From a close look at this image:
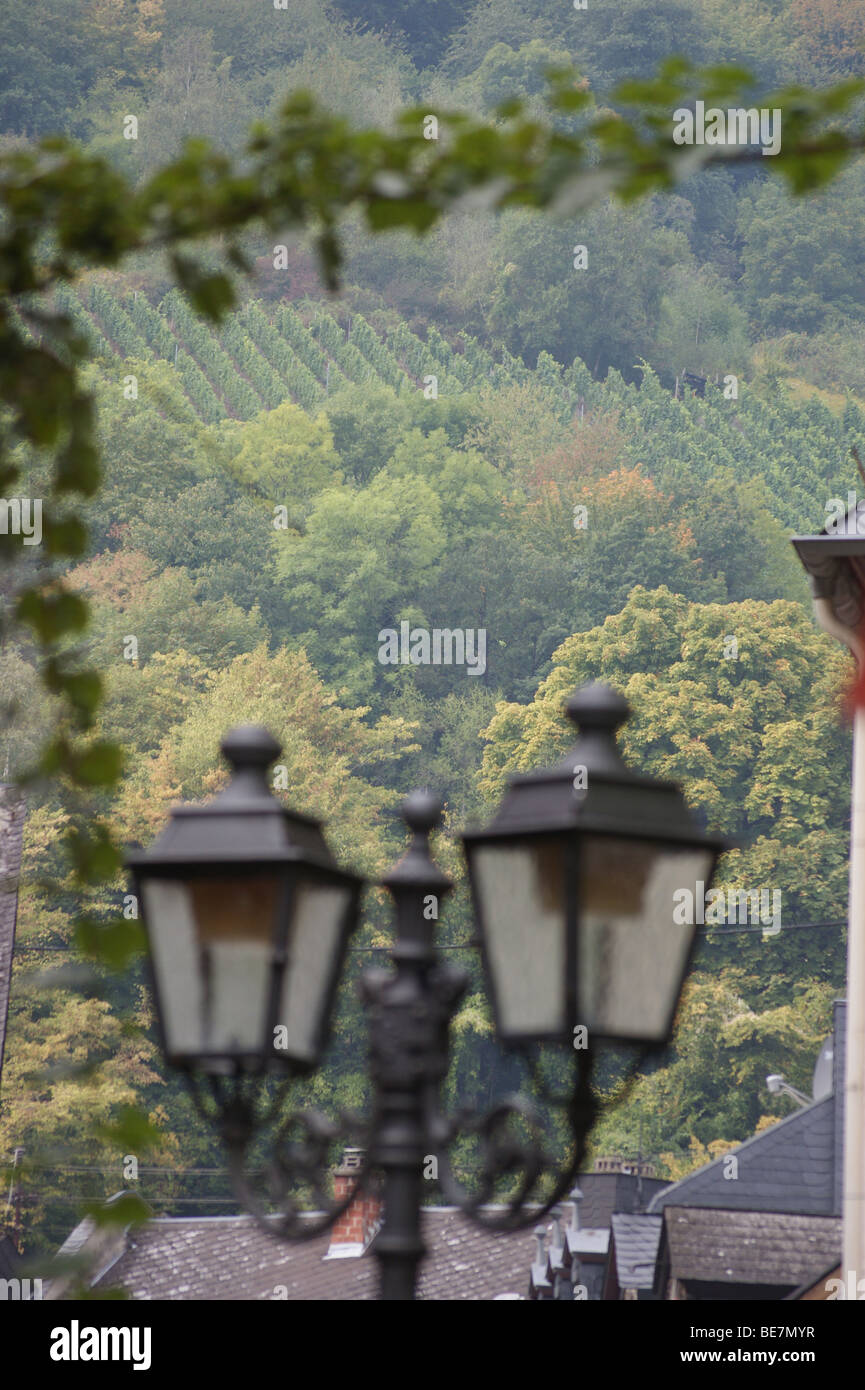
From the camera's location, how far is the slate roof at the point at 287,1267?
23.4 metres

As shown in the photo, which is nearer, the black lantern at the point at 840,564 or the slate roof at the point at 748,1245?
the black lantern at the point at 840,564

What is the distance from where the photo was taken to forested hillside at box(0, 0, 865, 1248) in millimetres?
50219

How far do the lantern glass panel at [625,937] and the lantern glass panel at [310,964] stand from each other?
51 cm

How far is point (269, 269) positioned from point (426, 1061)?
126932 millimetres

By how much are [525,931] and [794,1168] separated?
14.9 m

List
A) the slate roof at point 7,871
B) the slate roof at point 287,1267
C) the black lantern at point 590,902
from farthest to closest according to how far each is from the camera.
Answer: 1. the slate roof at point 287,1267
2. the slate roof at point 7,871
3. the black lantern at point 590,902

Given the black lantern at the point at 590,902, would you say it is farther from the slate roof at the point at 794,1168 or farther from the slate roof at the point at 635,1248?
the slate roof at the point at 635,1248

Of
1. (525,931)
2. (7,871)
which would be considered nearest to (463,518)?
(7,871)

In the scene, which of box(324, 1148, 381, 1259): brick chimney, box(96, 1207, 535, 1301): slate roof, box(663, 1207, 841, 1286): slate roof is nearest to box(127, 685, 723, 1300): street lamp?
box(663, 1207, 841, 1286): slate roof

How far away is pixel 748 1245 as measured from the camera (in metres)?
15.5

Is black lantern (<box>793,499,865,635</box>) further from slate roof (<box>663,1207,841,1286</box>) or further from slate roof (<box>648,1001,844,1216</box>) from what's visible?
slate roof (<box>648,1001,844,1216</box>)

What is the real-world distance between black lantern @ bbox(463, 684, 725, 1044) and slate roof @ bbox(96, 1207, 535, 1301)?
1933cm

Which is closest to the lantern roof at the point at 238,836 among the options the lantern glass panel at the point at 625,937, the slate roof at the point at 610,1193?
the lantern glass panel at the point at 625,937
